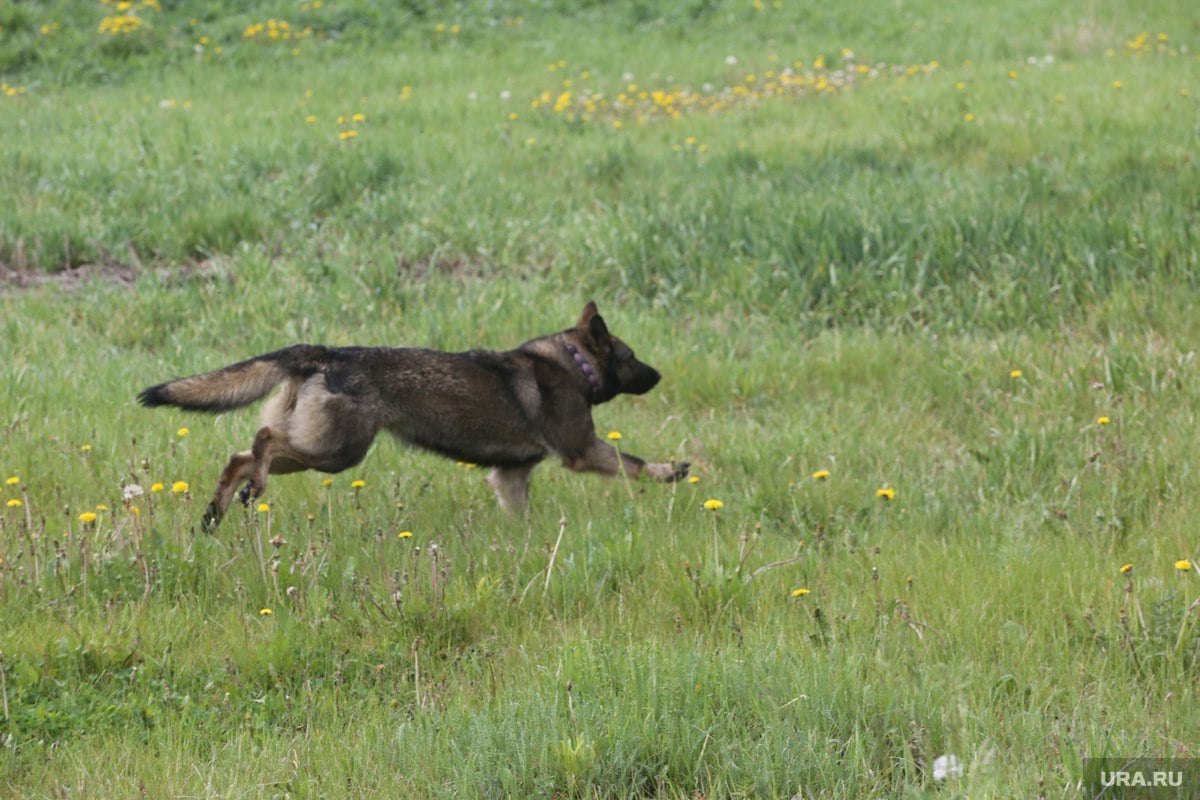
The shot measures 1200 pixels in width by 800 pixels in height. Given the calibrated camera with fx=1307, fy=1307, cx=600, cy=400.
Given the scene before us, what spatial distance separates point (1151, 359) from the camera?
6.09 meters

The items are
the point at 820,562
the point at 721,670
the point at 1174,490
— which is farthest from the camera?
the point at 1174,490

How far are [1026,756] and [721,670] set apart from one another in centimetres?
79

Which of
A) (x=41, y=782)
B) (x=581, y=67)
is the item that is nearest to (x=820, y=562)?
(x=41, y=782)

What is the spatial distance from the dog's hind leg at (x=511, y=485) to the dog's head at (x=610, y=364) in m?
0.58

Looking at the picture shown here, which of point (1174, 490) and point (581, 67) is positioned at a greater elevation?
point (581, 67)

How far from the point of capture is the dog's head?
573 centimetres

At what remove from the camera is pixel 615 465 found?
534 centimetres

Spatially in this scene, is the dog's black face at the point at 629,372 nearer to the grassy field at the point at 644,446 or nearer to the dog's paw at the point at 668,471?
the grassy field at the point at 644,446

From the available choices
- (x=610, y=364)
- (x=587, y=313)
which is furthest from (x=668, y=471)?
(x=587, y=313)

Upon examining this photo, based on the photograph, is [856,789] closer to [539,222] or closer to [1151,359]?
[1151,359]

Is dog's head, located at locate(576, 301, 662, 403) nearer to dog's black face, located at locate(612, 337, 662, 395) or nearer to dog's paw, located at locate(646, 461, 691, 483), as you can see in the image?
dog's black face, located at locate(612, 337, 662, 395)

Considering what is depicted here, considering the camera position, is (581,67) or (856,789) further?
(581,67)

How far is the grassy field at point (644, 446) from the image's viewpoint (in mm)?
3219

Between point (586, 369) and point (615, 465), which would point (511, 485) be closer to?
point (615, 465)
